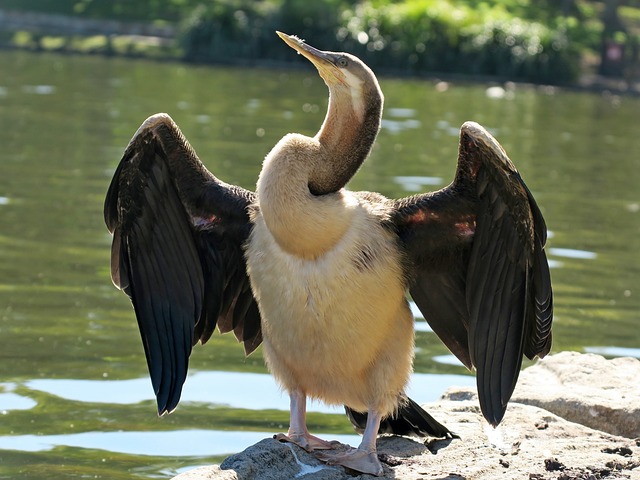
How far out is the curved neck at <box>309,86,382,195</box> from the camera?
17.8 feet

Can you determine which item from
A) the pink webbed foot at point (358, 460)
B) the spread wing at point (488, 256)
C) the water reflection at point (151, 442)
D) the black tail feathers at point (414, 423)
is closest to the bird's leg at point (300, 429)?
the pink webbed foot at point (358, 460)

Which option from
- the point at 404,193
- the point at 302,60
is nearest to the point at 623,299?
the point at 404,193

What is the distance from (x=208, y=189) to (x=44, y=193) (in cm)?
830

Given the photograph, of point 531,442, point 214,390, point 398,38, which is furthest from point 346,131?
point 398,38

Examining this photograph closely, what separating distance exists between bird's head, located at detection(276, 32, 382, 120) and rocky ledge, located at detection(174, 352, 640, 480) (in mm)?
1445

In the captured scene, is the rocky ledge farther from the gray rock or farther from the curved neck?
the curved neck

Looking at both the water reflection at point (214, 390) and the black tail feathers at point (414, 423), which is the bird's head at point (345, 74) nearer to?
the black tail feathers at point (414, 423)

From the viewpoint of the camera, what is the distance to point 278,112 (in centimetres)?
2400

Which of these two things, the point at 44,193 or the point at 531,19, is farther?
the point at 531,19

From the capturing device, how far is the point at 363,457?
5.31 metres

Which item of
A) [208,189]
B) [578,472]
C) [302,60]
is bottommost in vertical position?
[302,60]

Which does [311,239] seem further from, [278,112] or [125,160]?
[278,112]

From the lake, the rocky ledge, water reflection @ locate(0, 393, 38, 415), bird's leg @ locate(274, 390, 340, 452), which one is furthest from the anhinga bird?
water reflection @ locate(0, 393, 38, 415)

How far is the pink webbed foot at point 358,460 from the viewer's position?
526 cm
